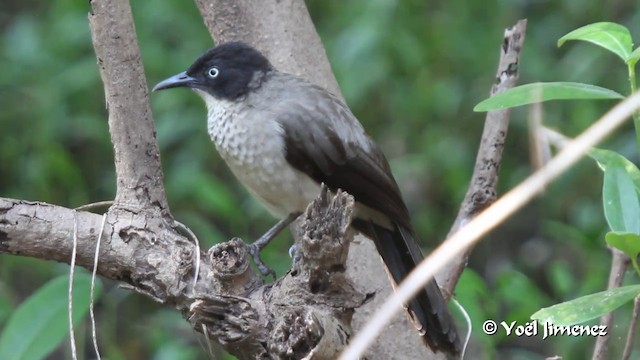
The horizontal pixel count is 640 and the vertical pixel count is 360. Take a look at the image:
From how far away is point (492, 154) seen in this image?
3396 millimetres

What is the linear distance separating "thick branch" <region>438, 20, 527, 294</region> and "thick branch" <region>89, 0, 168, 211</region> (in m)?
1.06

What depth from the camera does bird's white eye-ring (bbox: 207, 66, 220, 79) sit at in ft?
12.2

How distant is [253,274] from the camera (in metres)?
2.58

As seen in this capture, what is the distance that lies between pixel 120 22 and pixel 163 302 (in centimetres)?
77

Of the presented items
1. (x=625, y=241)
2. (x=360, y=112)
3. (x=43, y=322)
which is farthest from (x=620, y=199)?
(x=360, y=112)

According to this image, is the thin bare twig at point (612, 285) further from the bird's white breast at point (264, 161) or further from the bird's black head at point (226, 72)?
the bird's black head at point (226, 72)

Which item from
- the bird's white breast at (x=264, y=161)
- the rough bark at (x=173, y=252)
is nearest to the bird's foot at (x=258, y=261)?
the bird's white breast at (x=264, y=161)

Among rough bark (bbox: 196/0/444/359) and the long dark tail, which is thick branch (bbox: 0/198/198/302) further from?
rough bark (bbox: 196/0/444/359)

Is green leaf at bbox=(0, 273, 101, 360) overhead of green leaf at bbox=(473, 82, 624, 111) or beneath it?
beneath

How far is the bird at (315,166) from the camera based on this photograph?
10.9ft

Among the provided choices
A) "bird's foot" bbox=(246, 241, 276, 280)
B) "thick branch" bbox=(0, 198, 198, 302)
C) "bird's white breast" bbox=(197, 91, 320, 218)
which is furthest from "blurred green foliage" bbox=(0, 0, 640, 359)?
"thick branch" bbox=(0, 198, 198, 302)

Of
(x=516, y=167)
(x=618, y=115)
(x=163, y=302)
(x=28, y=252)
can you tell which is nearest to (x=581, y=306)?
(x=618, y=115)

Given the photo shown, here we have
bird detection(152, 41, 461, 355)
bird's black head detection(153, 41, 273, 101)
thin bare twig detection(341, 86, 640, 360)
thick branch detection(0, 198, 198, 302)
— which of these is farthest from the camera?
bird's black head detection(153, 41, 273, 101)

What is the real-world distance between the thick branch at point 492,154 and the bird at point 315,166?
0.45ft
